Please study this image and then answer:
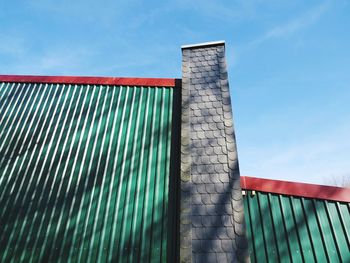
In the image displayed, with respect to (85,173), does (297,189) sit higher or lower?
lower

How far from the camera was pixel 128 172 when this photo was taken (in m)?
6.53

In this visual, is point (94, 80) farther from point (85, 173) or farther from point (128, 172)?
point (128, 172)

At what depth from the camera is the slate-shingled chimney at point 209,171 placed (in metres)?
4.88

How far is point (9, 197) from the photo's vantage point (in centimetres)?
646

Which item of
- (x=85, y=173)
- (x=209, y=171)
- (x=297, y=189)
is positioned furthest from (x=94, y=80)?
(x=297, y=189)

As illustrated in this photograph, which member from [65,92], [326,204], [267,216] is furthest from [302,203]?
[65,92]

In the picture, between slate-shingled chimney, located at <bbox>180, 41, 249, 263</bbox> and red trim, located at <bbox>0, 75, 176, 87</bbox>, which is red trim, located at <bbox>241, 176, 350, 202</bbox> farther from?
red trim, located at <bbox>0, 75, 176, 87</bbox>

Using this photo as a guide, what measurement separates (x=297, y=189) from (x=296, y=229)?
0.93m

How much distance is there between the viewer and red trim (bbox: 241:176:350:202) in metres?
5.71

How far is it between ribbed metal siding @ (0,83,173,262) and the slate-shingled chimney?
69 centimetres

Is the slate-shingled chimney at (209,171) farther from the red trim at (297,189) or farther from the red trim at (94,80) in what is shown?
the red trim at (94,80)

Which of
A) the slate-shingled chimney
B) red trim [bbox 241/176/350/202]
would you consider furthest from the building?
red trim [bbox 241/176/350/202]

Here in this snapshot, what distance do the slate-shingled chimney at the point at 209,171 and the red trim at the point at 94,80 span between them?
3.27ft

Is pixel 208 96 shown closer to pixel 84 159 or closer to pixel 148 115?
pixel 148 115
